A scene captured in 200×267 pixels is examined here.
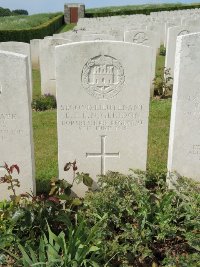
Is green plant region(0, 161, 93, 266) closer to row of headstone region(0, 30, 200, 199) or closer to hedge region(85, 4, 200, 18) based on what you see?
row of headstone region(0, 30, 200, 199)

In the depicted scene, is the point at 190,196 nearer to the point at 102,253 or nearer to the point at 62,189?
the point at 102,253

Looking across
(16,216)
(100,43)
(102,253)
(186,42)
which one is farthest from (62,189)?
(186,42)

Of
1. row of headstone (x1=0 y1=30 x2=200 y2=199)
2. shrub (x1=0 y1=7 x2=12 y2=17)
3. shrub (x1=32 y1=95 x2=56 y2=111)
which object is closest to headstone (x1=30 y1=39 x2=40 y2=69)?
shrub (x1=32 y1=95 x2=56 y2=111)

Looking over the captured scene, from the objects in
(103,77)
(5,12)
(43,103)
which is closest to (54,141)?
(43,103)

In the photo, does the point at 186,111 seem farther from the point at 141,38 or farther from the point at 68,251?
the point at 141,38

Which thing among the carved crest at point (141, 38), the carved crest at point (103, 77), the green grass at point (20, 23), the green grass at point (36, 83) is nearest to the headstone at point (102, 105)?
the carved crest at point (103, 77)

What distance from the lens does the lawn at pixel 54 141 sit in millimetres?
5141

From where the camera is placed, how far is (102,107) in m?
3.92

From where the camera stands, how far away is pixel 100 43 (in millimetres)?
3668

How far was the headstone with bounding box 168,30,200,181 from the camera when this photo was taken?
3664 mm

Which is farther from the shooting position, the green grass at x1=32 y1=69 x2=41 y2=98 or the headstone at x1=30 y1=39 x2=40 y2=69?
the headstone at x1=30 y1=39 x2=40 y2=69

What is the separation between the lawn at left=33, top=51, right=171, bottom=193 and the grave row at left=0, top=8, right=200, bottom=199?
0.52 metres

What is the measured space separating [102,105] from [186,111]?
92cm

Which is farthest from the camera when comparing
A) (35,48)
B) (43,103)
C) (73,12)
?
(73,12)
